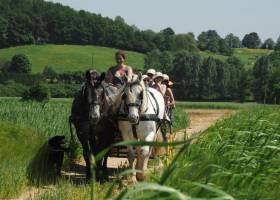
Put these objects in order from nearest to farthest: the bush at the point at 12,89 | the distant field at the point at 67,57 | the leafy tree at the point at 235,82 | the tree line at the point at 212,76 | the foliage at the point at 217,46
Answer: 1. the bush at the point at 12,89
2. the tree line at the point at 212,76
3. the leafy tree at the point at 235,82
4. the distant field at the point at 67,57
5. the foliage at the point at 217,46

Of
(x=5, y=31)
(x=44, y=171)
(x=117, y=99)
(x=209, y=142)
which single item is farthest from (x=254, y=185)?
(x=5, y=31)

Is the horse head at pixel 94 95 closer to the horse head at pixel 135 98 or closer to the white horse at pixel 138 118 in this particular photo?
the white horse at pixel 138 118

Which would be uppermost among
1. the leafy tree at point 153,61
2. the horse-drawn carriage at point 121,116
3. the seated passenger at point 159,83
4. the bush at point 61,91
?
the seated passenger at point 159,83

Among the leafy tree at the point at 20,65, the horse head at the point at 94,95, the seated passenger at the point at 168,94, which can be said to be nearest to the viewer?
the horse head at the point at 94,95

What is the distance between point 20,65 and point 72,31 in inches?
1616

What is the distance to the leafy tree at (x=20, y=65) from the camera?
9531cm

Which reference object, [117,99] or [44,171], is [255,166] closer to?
[117,99]

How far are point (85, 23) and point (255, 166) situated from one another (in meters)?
137

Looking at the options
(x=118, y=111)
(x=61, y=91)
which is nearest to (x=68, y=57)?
(x=61, y=91)

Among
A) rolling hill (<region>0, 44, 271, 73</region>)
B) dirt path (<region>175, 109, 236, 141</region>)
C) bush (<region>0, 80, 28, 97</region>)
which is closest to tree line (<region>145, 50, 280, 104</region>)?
rolling hill (<region>0, 44, 271, 73</region>)

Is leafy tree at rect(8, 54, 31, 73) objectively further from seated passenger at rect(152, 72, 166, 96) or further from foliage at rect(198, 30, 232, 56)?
seated passenger at rect(152, 72, 166, 96)

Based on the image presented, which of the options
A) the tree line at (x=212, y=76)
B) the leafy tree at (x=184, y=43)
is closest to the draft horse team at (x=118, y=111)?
the tree line at (x=212, y=76)

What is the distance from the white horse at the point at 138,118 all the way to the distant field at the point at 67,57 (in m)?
86.3

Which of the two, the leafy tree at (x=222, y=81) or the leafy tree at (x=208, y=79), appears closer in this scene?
the leafy tree at (x=222, y=81)
